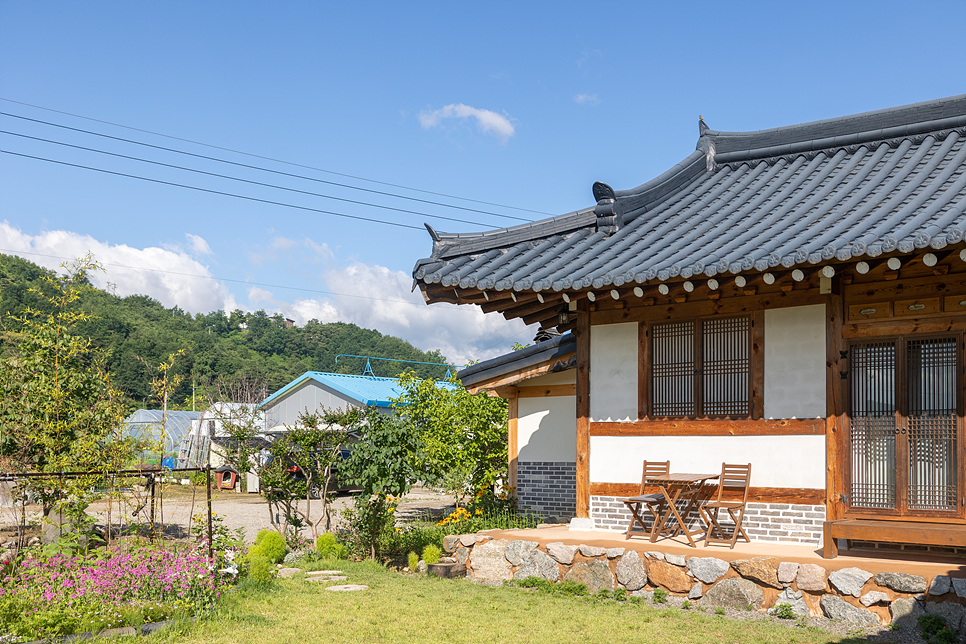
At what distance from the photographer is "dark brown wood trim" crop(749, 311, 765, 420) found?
27.5ft

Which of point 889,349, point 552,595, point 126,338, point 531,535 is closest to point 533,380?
point 531,535

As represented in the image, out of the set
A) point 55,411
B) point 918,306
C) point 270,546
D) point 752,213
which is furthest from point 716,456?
point 55,411

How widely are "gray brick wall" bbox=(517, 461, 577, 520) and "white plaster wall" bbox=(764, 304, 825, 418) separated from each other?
3.94 meters

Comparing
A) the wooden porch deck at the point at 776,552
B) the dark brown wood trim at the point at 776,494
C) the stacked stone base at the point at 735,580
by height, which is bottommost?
the stacked stone base at the point at 735,580

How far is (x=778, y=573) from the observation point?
709cm

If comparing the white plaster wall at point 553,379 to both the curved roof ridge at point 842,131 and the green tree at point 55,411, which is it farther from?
the green tree at point 55,411

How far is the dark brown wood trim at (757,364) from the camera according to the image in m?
8.37

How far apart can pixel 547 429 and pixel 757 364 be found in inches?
167

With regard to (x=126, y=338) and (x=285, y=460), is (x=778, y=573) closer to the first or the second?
(x=285, y=460)

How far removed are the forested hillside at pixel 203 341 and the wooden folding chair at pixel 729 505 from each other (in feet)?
84.8

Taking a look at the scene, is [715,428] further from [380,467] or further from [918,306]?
[380,467]

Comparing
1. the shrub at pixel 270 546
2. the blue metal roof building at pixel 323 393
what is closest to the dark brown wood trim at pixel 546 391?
the shrub at pixel 270 546

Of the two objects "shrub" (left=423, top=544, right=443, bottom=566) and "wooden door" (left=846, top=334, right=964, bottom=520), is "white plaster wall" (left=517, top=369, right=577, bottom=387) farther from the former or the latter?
"wooden door" (left=846, top=334, right=964, bottom=520)

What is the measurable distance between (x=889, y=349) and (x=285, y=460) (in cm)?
760
